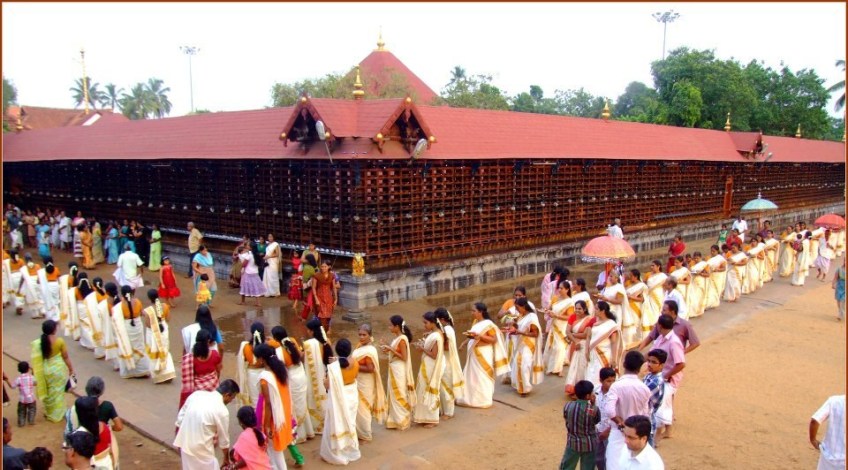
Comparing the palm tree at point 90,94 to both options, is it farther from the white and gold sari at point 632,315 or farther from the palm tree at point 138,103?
the white and gold sari at point 632,315

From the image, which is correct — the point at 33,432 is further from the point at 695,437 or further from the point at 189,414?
the point at 695,437

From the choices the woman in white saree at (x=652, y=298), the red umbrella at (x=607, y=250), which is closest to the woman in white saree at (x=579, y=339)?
the woman in white saree at (x=652, y=298)

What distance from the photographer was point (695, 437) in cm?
699

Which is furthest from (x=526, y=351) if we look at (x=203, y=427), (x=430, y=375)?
(x=203, y=427)

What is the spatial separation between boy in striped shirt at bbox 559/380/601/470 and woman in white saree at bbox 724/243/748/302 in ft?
31.7

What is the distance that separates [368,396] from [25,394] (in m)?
4.17

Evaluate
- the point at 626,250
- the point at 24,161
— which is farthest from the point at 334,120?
the point at 24,161

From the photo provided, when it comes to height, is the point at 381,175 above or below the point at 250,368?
above

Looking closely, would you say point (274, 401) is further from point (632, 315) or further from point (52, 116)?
point (52, 116)

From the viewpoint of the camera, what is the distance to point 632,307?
9516 mm

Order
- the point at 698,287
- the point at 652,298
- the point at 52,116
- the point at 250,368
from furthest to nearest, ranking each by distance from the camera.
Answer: the point at 52,116 < the point at 698,287 < the point at 652,298 < the point at 250,368

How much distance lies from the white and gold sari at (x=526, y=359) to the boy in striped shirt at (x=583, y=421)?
8.95 feet

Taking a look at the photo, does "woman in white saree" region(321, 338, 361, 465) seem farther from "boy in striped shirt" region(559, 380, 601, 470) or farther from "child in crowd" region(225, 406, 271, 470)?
"boy in striped shirt" region(559, 380, 601, 470)

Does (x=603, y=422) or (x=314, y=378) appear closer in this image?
(x=603, y=422)
